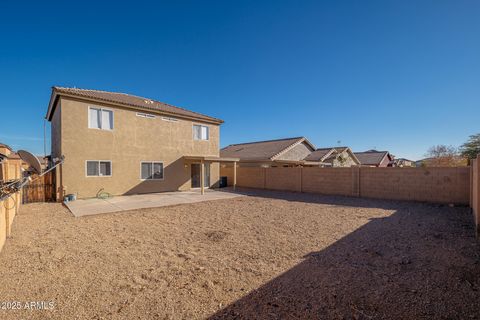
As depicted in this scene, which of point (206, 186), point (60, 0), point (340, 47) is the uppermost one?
point (60, 0)

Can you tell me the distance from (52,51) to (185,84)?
25.8 feet

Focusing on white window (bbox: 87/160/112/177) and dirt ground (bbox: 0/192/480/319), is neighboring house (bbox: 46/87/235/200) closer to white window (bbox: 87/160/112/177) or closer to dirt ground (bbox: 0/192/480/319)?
white window (bbox: 87/160/112/177)

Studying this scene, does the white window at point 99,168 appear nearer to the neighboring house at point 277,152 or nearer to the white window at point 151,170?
the white window at point 151,170

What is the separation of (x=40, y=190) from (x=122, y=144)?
4.62m

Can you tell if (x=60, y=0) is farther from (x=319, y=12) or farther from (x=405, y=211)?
(x=405, y=211)

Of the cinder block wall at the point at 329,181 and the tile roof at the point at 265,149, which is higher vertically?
the tile roof at the point at 265,149

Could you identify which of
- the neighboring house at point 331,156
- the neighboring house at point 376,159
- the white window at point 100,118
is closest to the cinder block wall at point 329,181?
the neighboring house at point 331,156

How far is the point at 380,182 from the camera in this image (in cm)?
1262

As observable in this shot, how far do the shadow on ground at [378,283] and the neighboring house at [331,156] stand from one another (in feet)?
63.6

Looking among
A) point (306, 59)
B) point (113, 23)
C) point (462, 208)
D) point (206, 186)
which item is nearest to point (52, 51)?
point (113, 23)

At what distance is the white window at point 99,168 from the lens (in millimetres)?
12844

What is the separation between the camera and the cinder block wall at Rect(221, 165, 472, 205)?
10438mm

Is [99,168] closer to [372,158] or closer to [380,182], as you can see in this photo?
[380,182]

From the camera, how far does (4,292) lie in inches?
131
